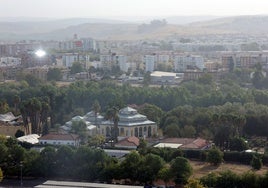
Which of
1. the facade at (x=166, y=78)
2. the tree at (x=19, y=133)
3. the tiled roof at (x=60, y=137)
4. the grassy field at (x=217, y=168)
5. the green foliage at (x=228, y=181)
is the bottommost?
the facade at (x=166, y=78)

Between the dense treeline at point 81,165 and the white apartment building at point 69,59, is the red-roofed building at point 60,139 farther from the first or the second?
the white apartment building at point 69,59

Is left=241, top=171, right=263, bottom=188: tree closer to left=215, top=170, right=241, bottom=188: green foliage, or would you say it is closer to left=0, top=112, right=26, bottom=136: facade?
left=215, top=170, right=241, bottom=188: green foliage

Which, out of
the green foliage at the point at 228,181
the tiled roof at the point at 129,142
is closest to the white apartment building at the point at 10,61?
the tiled roof at the point at 129,142

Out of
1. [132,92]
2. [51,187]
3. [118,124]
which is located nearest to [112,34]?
[132,92]

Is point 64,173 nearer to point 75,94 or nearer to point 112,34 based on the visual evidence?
point 75,94

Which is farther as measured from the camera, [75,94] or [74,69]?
[74,69]

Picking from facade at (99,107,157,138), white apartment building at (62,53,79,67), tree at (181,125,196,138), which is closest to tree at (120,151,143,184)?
tree at (181,125,196,138)
